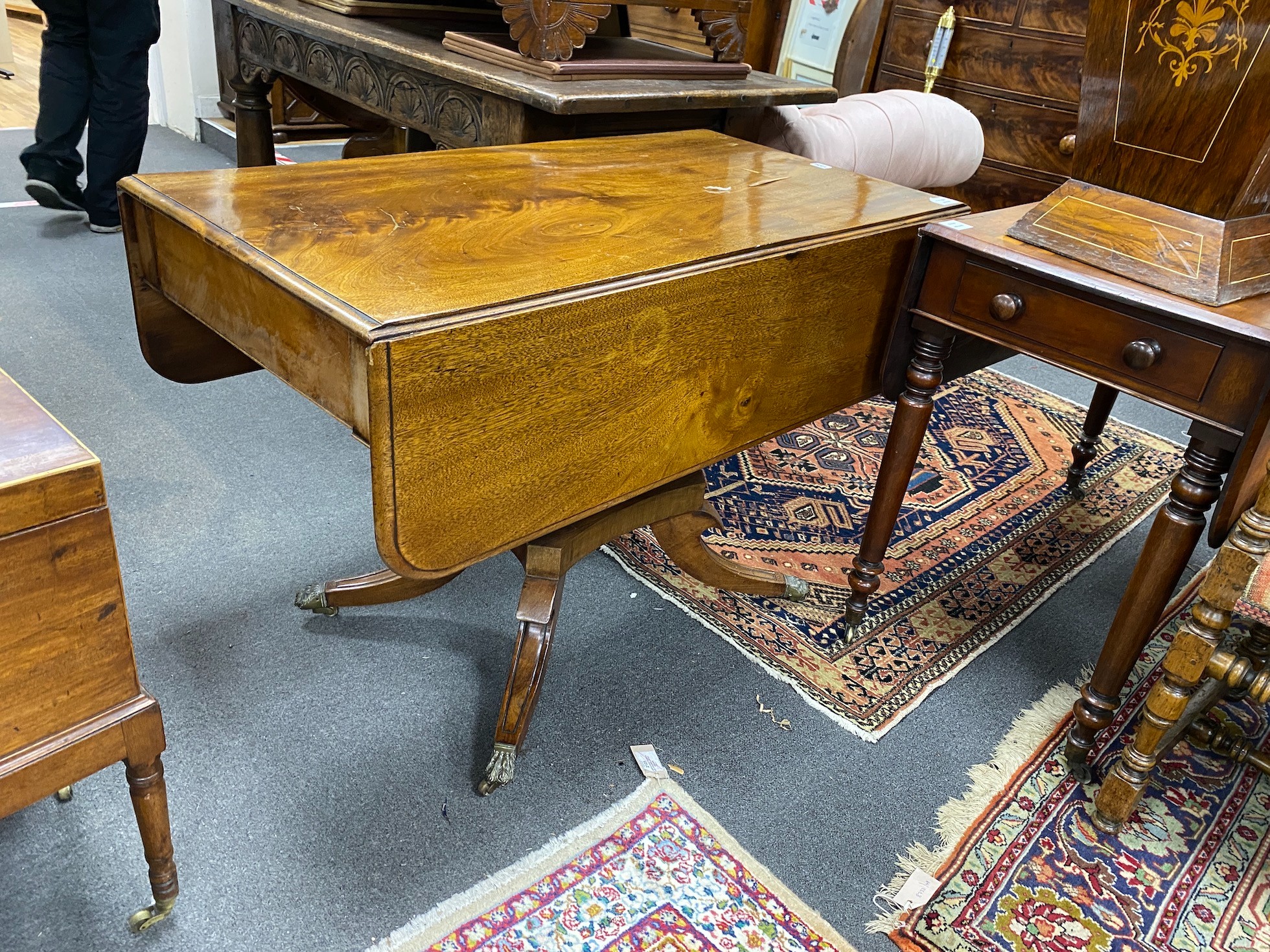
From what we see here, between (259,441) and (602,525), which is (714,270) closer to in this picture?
(602,525)

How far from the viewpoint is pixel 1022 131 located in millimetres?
3330

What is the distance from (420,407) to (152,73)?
4244mm

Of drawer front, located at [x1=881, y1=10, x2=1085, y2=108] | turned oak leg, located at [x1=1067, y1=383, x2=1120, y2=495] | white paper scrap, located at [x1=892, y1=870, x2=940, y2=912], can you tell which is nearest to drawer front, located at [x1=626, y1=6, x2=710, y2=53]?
drawer front, located at [x1=881, y1=10, x2=1085, y2=108]

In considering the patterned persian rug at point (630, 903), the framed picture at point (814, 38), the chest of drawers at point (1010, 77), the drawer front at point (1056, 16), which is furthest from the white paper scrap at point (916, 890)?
the framed picture at point (814, 38)

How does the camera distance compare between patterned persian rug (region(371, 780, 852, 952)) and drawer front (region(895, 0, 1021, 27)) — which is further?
drawer front (region(895, 0, 1021, 27))

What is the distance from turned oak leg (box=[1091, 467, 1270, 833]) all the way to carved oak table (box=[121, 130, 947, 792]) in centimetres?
56

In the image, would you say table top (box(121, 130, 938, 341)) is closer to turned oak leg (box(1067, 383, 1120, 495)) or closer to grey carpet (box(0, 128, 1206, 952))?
grey carpet (box(0, 128, 1206, 952))

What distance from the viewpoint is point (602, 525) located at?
1.38 meters

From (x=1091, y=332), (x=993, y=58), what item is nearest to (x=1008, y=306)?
(x=1091, y=332)

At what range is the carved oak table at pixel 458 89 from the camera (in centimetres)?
157

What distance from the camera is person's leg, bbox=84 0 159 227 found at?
282cm

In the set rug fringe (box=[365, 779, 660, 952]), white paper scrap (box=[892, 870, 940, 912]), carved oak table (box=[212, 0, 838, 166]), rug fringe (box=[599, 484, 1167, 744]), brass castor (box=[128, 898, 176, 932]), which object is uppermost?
carved oak table (box=[212, 0, 838, 166])

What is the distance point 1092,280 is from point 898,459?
0.43 metres

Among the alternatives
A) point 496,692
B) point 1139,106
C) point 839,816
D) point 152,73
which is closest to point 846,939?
point 839,816
